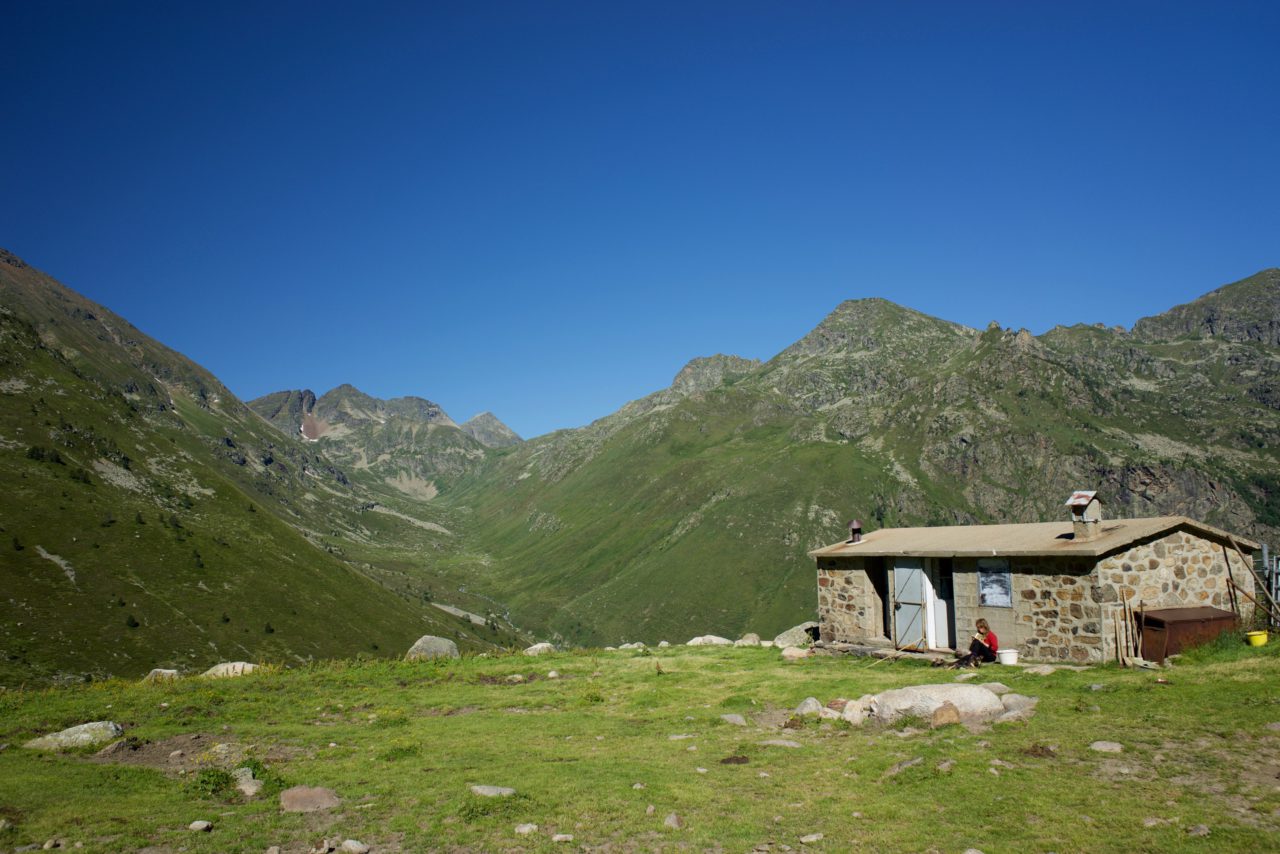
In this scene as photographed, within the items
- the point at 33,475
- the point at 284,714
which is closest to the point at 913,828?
the point at 284,714

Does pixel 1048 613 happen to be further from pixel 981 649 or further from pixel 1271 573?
pixel 1271 573

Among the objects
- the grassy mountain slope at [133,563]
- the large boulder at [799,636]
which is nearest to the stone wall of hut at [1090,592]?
the large boulder at [799,636]

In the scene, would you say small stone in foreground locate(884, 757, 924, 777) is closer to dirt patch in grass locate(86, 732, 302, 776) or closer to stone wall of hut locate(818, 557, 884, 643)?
dirt patch in grass locate(86, 732, 302, 776)

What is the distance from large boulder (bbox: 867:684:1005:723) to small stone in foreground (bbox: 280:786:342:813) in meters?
14.5

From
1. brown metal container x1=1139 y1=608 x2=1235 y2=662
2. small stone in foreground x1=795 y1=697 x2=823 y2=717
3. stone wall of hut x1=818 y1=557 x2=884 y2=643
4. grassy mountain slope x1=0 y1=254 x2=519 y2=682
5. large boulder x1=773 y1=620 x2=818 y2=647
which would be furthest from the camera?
grassy mountain slope x1=0 y1=254 x2=519 y2=682

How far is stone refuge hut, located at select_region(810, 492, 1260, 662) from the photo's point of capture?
2683 centimetres

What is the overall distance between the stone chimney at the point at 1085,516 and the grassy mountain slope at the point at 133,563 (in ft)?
363

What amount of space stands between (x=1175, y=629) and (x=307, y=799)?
96.9 ft

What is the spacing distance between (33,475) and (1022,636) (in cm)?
17172

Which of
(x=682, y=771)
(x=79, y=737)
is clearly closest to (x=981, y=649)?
(x=682, y=771)

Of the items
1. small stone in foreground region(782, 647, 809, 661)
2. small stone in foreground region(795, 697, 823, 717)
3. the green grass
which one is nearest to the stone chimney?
the green grass

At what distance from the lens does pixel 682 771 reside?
1577 cm

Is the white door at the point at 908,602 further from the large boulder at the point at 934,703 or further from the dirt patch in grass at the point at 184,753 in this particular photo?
the dirt patch in grass at the point at 184,753

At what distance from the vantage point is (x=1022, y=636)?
28812mm
